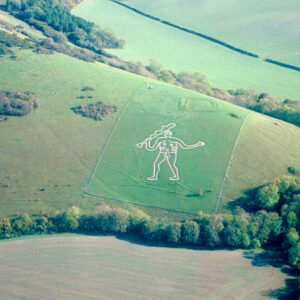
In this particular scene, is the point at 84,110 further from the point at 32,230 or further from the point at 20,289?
the point at 20,289

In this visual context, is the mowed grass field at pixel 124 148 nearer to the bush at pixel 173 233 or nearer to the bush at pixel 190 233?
the bush at pixel 190 233

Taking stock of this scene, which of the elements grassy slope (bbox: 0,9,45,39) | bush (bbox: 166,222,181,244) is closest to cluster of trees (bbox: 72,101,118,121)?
bush (bbox: 166,222,181,244)

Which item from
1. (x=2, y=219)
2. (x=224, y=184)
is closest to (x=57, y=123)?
(x=2, y=219)

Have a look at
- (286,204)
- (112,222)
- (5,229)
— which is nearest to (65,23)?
(5,229)

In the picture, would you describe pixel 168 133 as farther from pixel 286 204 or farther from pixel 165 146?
pixel 286 204

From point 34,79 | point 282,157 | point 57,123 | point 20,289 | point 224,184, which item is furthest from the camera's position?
point 34,79
